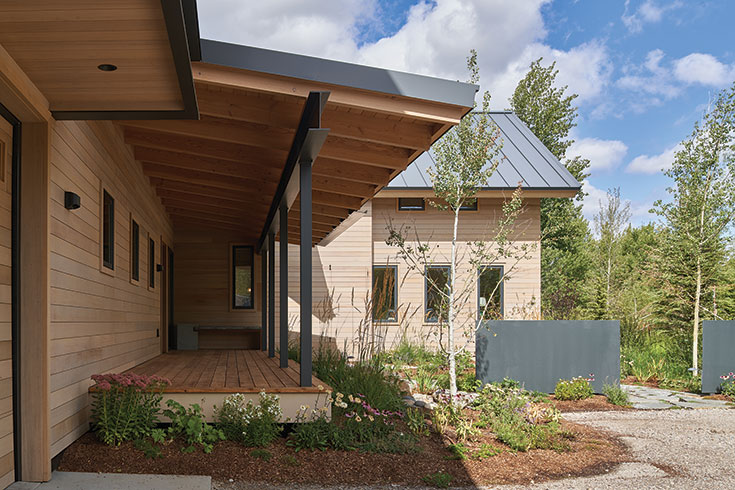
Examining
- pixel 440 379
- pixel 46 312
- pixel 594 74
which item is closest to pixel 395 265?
pixel 440 379

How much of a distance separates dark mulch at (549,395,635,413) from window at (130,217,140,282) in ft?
16.7

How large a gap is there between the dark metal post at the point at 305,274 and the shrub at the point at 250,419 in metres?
0.36

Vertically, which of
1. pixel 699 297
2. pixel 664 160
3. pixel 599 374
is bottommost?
pixel 599 374

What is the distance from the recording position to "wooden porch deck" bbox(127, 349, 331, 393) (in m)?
5.13

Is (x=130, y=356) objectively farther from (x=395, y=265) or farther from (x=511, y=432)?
(x=395, y=265)

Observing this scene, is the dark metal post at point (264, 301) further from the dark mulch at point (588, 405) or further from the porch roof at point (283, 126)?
the dark mulch at point (588, 405)

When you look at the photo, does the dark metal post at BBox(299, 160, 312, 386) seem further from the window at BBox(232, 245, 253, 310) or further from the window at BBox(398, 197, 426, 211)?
the window at BBox(398, 197, 426, 211)

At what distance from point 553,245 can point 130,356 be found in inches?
649

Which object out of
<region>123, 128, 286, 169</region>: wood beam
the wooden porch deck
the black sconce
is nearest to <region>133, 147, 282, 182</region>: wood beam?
<region>123, 128, 286, 169</region>: wood beam

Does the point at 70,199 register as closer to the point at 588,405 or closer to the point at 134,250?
the point at 134,250

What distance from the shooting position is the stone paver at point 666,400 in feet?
27.2

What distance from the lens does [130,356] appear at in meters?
7.23

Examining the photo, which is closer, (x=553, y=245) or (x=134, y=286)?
(x=134, y=286)

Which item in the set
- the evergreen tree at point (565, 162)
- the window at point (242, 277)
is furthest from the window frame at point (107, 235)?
the evergreen tree at point (565, 162)
